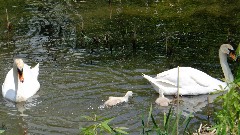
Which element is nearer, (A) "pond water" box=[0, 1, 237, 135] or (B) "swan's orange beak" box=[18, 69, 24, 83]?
(A) "pond water" box=[0, 1, 237, 135]

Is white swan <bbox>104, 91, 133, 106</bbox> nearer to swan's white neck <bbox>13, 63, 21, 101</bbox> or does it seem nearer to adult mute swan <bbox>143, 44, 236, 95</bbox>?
adult mute swan <bbox>143, 44, 236, 95</bbox>

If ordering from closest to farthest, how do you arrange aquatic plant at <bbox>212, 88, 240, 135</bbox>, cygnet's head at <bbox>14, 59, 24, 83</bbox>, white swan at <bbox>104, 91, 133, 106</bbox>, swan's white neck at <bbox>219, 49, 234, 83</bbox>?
aquatic plant at <bbox>212, 88, 240, 135</bbox> < white swan at <bbox>104, 91, 133, 106</bbox> < cygnet's head at <bbox>14, 59, 24, 83</bbox> < swan's white neck at <bbox>219, 49, 234, 83</bbox>

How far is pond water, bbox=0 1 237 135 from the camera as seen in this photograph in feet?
29.6

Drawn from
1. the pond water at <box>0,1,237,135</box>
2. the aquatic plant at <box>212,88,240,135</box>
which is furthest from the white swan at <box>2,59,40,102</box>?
the aquatic plant at <box>212,88,240,135</box>

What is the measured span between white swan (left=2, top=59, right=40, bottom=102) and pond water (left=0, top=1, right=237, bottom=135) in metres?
0.12

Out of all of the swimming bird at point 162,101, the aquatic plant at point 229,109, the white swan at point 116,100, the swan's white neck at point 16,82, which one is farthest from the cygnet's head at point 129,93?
the aquatic plant at point 229,109

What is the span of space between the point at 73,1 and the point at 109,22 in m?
2.52

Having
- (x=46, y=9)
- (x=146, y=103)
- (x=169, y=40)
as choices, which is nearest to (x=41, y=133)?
(x=146, y=103)

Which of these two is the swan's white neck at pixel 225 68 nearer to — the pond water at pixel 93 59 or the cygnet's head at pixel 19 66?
the pond water at pixel 93 59

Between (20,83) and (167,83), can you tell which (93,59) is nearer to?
(20,83)

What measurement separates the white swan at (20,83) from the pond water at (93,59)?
0.39ft

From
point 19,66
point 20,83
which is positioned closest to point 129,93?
point 19,66

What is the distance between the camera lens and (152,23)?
1388cm

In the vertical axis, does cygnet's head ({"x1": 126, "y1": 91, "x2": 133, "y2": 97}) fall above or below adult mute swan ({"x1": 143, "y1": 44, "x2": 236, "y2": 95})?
below
